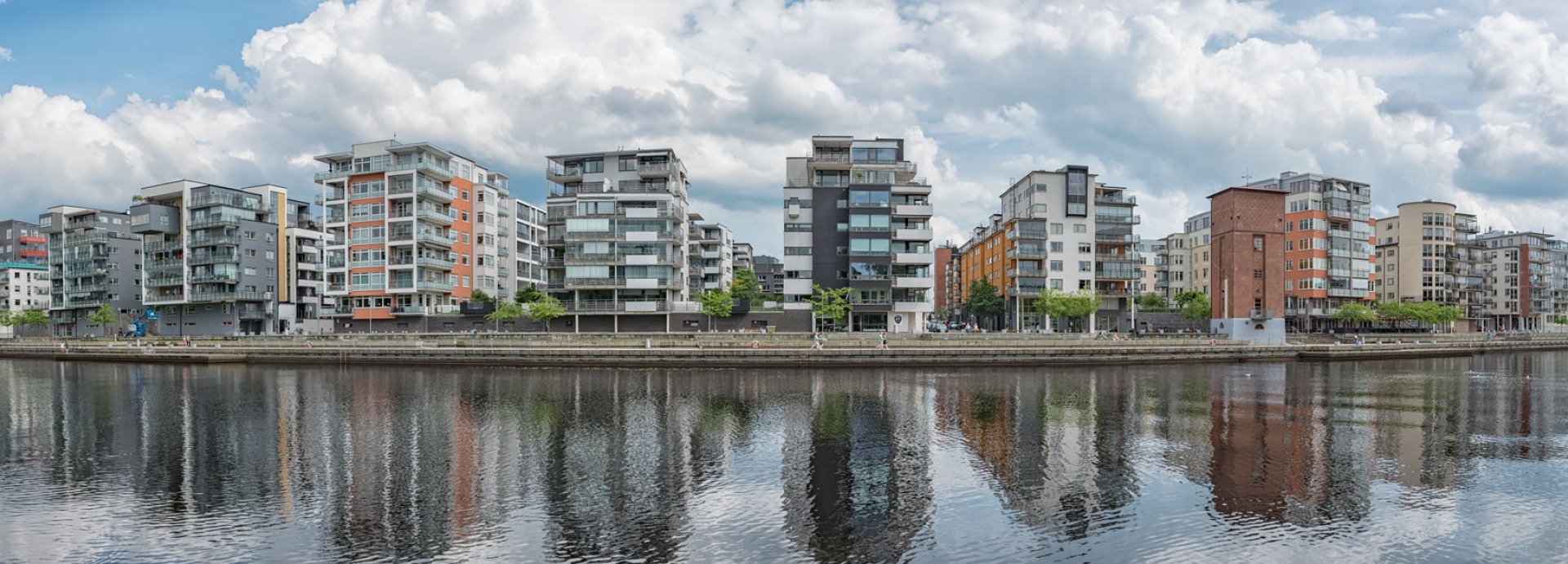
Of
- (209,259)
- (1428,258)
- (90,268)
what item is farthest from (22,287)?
(1428,258)

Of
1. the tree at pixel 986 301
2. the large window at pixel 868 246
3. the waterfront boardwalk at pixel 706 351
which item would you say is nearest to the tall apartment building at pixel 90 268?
the waterfront boardwalk at pixel 706 351

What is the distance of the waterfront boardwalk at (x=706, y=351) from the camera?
6600 cm

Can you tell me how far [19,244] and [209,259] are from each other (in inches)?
3817

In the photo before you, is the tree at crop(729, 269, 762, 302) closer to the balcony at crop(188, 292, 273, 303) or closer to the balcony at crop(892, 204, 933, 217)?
the balcony at crop(892, 204, 933, 217)

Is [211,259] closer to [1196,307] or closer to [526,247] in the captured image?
[526,247]

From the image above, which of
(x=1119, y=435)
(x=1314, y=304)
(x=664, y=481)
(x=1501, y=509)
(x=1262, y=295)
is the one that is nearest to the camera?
(x=1501, y=509)

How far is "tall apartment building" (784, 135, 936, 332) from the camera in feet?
306

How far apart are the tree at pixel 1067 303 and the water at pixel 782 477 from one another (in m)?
53.5

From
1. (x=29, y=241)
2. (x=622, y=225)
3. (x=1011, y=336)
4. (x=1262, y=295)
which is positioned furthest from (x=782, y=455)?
(x=29, y=241)

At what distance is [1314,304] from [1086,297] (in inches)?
1466

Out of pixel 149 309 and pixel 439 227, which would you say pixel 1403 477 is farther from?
pixel 149 309

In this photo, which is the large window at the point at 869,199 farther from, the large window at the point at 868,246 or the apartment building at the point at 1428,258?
the apartment building at the point at 1428,258

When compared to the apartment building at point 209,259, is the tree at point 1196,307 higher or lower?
lower

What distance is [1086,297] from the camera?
102 m
